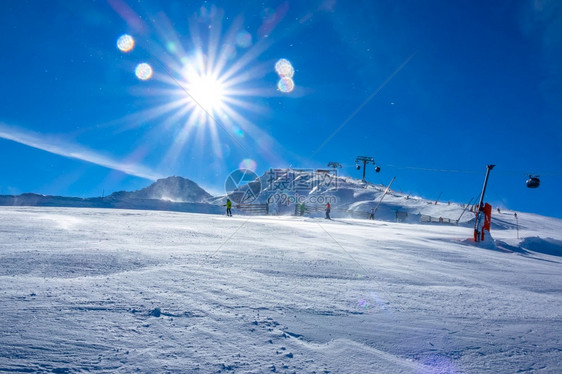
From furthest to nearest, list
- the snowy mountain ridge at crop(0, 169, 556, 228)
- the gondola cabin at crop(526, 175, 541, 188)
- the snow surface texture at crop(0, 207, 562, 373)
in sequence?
the snowy mountain ridge at crop(0, 169, 556, 228)
the gondola cabin at crop(526, 175, 541, 188)
the snow surface texture at crop(0, 207, 562, 373)

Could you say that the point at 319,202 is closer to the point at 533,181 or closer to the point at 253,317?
the point at 533,181

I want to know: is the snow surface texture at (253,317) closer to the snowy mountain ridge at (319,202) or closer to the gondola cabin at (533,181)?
the gondola cabin at (533,181)

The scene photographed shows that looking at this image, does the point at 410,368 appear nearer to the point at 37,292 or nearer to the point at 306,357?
the point at 306,357

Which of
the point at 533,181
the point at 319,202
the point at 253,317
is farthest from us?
the point at 319,202

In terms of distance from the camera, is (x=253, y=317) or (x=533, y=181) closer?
(x=253, y=317)

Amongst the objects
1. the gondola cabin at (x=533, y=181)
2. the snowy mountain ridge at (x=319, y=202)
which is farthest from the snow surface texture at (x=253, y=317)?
the snowy mountain ridge at (x=319, y=202)

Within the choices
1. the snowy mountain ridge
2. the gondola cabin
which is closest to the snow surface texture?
the gondola cabin

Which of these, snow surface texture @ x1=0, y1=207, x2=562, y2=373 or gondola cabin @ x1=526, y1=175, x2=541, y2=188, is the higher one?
gondola cabin @ x1=526, y1=175, x2=541, y2=188

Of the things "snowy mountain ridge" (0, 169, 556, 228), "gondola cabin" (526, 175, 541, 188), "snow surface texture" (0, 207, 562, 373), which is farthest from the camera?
"snowy mountain ridge" (0, 169, 556, 228)

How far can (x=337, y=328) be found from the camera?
2152 mm

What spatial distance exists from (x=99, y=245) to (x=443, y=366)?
16.9 ft

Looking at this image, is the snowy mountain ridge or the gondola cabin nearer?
the gondola cabin

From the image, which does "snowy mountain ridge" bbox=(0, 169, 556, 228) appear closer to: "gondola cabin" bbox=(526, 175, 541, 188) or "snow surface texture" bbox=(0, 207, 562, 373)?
"gondola cabin" bbox=(526, 175, 541, 188)

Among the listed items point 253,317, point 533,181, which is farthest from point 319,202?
point 253,317
